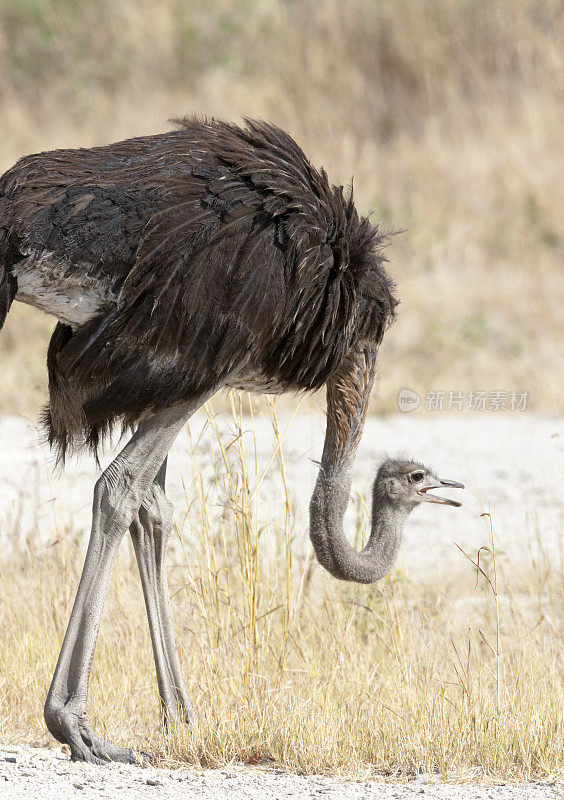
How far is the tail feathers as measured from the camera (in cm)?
371

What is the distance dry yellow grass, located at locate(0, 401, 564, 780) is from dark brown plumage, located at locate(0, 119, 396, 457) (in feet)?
2.63

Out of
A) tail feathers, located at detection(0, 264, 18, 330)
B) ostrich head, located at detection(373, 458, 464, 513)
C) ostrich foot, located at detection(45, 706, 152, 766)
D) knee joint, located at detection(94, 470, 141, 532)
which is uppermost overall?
tail feathers, located at detection(0, 264, 18, 330)

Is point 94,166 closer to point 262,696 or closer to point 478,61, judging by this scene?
point 262,696

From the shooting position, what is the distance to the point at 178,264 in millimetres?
3672

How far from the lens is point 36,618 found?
510 cm

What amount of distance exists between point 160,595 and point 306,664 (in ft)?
2.21

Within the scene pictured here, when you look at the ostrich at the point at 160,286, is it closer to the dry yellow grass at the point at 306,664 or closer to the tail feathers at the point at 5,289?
the tail feathers at the point at 5,289

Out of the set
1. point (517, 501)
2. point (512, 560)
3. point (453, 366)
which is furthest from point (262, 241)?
point (453, 366)

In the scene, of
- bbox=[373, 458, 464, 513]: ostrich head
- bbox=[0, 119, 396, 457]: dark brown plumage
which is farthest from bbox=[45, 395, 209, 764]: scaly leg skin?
bbox=[373, 458, 464, 513]: ostrich head

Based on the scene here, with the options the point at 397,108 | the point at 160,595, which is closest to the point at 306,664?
the point at 160,595

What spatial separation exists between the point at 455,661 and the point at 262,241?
2100 mm

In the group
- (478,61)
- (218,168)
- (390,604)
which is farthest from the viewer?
(478,61)

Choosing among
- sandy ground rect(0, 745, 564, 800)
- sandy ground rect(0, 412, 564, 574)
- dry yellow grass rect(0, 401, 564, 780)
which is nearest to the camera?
sandy ground rect(0, 745, 564, 800)

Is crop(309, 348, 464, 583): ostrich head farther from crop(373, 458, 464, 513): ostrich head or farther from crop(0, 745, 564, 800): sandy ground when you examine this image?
crop(0, 745, 564, 800): sandy ground
